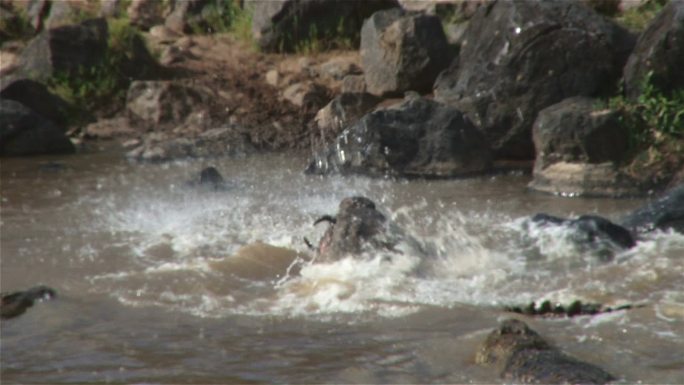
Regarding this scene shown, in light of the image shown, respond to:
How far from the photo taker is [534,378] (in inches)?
201

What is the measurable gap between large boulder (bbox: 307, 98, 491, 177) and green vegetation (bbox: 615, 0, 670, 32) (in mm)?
2382

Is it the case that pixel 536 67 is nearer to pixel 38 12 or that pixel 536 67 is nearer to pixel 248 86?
pixel 248 86

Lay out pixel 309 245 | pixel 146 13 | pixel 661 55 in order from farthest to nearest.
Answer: pixel 146 13 → pixel 661 55 → pixel 309 245

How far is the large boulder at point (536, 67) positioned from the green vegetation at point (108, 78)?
192 inches

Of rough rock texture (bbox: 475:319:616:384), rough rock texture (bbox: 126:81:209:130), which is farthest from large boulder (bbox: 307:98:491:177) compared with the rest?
rough rock texture (bbox: 475:319:616:384)

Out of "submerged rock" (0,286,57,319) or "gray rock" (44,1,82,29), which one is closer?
"submerged rock" (0,286,57,319)

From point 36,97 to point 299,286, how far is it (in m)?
7.12

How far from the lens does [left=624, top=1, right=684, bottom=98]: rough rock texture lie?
9836 millimetres

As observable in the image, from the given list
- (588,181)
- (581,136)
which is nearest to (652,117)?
(581,136)

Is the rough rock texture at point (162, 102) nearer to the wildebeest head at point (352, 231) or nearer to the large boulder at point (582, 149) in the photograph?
the large boulder at point (582, 149)

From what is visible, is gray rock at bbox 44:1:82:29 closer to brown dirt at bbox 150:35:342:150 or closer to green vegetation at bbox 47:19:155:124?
green vegetation at bbox 47:19:155:124

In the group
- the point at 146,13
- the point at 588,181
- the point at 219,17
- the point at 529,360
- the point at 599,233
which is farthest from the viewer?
the point at 146,13

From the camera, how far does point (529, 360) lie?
525cm

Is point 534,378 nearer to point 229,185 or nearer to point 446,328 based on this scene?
point 446,328
